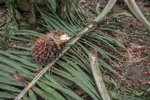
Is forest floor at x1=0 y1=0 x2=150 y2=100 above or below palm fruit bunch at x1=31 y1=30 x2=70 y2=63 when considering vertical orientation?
above

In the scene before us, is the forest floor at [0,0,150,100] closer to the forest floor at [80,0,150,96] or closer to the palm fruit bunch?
the forest floor at [80,0,150,96]

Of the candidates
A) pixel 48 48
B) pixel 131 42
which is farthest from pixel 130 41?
pixel 48 48

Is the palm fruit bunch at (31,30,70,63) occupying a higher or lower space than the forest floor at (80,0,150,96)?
lower

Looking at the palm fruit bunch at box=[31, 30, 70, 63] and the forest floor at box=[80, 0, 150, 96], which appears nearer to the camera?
the palm fruit bunch at box=[31, 30, 70, 63]

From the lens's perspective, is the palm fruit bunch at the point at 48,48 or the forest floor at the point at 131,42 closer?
the palm fruit bunch at the point at 48,48

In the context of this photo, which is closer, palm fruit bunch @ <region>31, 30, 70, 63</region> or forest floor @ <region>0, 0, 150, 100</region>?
palm fruit bunch @ <region>31, 30, 70, 63</region>

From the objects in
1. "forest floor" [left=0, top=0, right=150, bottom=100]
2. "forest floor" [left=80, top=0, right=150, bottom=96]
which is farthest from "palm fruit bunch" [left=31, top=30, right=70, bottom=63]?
"forest floor" [left=80, top=0, right=150, bottom=96]

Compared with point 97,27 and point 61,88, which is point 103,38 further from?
point 61,88

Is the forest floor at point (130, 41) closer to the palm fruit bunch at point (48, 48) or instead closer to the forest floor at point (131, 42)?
the forest floor at point (131, 42)

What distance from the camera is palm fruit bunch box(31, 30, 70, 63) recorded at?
122 centimetres

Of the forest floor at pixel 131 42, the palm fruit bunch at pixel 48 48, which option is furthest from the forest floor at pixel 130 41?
the palm fruit bunch at pixel 48 48

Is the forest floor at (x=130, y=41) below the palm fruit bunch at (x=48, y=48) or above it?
above

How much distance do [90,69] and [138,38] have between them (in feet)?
2.60

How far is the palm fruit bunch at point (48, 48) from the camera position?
3.99 feet
